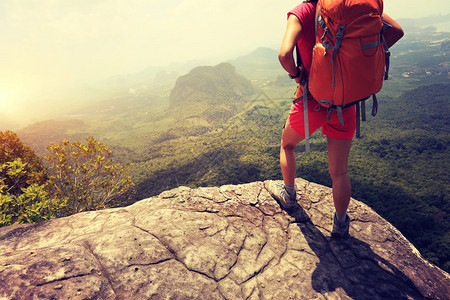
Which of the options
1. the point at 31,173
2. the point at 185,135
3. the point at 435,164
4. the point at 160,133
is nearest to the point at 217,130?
the point at 185,135

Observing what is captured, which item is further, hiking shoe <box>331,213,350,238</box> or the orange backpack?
hiking shoe <box>331,213,350,238</box>

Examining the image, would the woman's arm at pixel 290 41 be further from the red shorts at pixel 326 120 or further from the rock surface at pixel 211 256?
the rock surface at pixel 211 256

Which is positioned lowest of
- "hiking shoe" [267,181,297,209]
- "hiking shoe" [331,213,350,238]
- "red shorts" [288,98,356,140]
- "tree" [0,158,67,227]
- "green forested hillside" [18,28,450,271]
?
"green forested hillside" [18,28,450,271]

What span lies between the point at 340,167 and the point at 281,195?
4.86 feet

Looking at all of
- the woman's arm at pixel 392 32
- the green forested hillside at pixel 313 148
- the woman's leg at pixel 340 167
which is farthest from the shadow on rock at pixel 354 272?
the green forested hillside at pixel 313 148

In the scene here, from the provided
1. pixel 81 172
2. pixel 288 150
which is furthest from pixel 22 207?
pixel 288 150

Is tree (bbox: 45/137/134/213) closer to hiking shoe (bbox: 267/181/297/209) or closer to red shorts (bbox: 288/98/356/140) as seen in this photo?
hiking shoe (bbox: 267/181/297/209)

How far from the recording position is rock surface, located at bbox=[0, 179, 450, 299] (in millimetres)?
2111

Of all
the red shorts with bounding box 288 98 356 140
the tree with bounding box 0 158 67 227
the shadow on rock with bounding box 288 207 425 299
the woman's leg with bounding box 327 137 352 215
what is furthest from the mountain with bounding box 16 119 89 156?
the woman's leg with bounding box 327 137 352 215

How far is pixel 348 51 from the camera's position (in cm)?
202

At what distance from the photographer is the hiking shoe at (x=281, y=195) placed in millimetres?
3930

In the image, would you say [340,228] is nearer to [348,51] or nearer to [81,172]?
[348,51]

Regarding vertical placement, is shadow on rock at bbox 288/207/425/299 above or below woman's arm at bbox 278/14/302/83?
below

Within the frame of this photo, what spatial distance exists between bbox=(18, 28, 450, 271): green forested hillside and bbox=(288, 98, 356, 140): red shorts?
12125 millimetres
